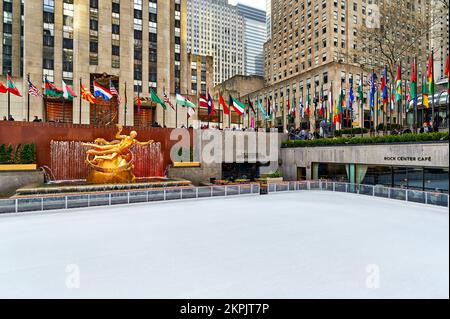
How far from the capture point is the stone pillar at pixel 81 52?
122 ft

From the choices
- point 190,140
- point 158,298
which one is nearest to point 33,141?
point 190,140

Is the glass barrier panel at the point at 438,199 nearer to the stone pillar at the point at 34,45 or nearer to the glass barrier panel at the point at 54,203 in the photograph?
the glass barrier panel at the point at 54,203

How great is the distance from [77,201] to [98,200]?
1.06 meters

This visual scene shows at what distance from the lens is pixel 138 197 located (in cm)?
1731

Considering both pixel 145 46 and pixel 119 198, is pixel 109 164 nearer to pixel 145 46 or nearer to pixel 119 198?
pixel 119 198

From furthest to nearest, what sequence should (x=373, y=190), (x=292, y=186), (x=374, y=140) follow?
1. (x=292, y=186)
2. (x=374, y=140)
3. (x=373, y=190)

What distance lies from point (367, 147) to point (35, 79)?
38.9 m

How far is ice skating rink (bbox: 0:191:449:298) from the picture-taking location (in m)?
6.29

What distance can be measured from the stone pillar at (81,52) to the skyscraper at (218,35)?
333 feet

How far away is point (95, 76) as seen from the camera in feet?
127

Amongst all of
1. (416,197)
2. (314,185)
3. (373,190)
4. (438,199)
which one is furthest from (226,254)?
(314,185)

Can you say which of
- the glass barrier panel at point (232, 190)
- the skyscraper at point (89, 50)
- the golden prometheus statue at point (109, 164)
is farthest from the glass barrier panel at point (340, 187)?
the skyscraper at point (89, 50)

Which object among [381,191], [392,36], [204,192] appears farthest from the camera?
[392,36]

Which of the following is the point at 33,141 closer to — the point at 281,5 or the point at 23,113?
the point at 23,113
